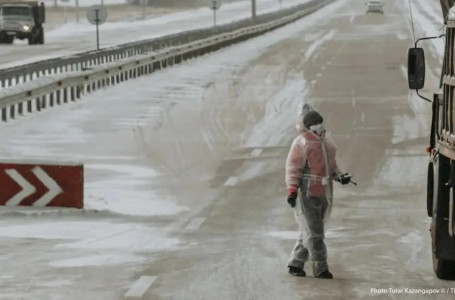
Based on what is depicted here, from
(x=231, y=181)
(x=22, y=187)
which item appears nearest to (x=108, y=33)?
(x=231, y=181)

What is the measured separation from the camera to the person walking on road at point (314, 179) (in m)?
11.8

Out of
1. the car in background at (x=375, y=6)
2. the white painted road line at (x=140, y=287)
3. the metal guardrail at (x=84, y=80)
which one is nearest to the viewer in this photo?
the white painted road line at (x=140, y=287)

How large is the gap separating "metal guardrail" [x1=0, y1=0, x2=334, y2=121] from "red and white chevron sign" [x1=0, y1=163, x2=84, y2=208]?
11358mm

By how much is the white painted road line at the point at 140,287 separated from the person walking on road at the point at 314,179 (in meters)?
1.35

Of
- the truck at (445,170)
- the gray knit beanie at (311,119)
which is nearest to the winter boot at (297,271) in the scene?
the truck at (445,170)

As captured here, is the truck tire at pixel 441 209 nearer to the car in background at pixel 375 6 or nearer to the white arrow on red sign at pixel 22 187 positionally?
the white arrow on red sign at pixel 22 187

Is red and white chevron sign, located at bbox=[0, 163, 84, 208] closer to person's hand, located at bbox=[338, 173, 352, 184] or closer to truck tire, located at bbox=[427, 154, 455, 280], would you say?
person's hand, located at bbox=[338, 173, 352, 184]

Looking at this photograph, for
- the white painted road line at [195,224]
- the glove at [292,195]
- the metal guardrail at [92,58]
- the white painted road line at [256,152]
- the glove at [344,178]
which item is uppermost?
the glove at [344,178]

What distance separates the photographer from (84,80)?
3691 centimetres

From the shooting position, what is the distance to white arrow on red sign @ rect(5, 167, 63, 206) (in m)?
17.1

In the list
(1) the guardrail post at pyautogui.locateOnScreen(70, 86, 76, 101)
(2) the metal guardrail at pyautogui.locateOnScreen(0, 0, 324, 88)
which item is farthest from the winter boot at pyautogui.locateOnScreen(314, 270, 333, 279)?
(1) the guardrail post at pyautogui.locateOnScreen(70, 86, 76, 101)

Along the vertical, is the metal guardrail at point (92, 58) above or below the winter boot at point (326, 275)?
below

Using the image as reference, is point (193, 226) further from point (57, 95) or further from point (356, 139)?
point (57, 95)

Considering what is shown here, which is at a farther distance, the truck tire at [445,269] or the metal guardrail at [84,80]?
the metal guardrail at [84,80]
